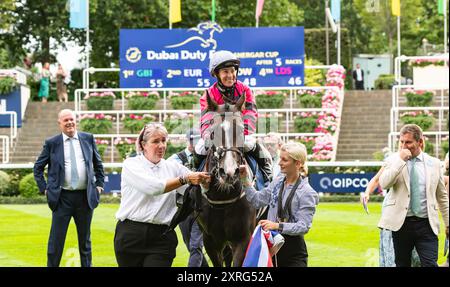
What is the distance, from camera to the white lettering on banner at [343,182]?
2234cm

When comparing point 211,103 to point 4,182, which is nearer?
point 211,103

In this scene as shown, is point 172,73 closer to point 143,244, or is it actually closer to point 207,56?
point 207,56

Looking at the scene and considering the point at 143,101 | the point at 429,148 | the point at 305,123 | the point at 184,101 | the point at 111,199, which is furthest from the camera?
the point at 143,101

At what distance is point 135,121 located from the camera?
1131 inches

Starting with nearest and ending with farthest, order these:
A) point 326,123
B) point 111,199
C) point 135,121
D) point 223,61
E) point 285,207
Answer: point 285,207, point 223,61, point 111,199, point 326,123, point 135,121

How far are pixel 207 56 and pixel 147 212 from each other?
22.3m

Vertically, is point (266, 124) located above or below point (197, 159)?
above

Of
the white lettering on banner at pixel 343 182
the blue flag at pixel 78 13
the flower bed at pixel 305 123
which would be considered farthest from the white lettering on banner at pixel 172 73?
the white lettering on banner at pixel 343 182

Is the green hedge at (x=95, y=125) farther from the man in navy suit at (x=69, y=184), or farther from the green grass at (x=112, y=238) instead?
the man in navy suit at (x=69, y=184)

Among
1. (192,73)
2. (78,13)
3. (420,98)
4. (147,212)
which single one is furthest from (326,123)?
(147,212)

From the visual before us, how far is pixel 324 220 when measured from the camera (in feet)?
59.2

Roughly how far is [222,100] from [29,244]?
648 centimetres

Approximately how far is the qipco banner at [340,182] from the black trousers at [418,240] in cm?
1298

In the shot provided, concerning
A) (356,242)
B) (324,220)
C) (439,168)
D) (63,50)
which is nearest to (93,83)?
(63,50)
